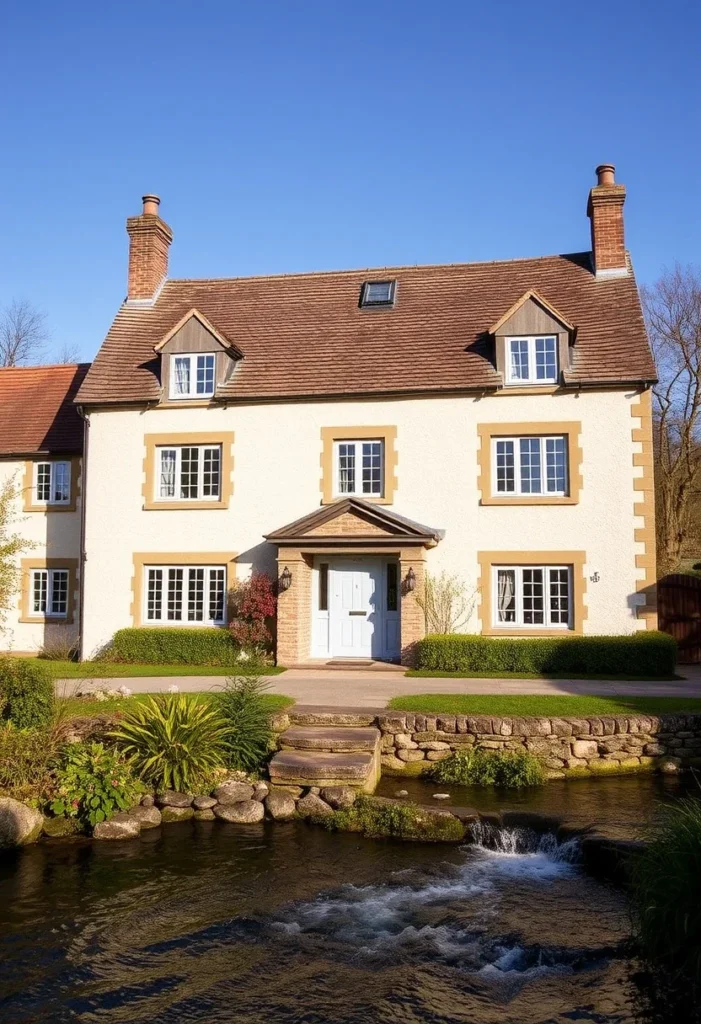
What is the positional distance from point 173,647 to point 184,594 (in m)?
1.69

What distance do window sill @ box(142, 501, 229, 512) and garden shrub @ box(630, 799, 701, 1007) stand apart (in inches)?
642

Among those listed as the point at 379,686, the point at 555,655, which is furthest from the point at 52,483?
the point at 555,655

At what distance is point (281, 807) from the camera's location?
10.7 meters

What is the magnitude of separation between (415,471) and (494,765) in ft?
32.7

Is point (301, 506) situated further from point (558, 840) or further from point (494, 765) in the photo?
point (558, 840)

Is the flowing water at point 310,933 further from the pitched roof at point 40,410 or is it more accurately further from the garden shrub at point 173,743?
the pitched roof at point 40,410

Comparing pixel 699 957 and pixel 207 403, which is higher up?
pixel 207 403

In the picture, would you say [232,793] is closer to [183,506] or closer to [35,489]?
[183,506]

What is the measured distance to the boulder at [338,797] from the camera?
1062cm

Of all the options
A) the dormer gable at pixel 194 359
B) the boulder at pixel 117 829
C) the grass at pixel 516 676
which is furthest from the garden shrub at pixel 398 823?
the dormer gable at pixel 194 359

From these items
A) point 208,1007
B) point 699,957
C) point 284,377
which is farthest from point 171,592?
point 699,957

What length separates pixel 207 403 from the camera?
21.9 metres

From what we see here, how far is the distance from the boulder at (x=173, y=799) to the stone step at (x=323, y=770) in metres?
1.19

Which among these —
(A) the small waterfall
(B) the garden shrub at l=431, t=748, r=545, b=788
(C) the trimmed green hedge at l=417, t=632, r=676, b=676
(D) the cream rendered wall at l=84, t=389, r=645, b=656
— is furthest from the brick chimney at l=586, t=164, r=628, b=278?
(A) the small waterfall
